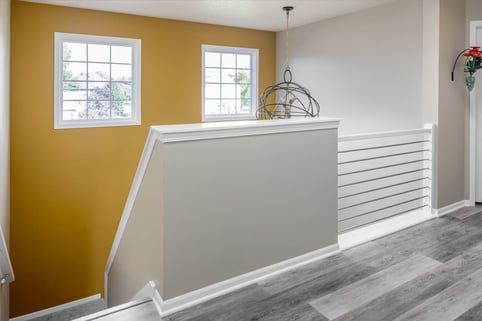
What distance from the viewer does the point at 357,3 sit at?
173 inches

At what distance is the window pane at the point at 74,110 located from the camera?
15.3 feet

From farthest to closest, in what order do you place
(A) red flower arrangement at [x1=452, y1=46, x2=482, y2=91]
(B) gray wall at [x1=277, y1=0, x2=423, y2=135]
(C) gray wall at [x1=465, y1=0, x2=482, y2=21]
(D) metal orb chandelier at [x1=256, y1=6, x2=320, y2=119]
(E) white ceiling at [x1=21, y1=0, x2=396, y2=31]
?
1. (E) white ceiling at [x1=21, y1=0, x2=396, y2=31]
2. (B) gray wall at [x1=277, y1=0, x2=423, y2=135]
3. (C) gray wall at [x1=465, y1=0, x2=482, y2=21]
4. (A) red flower arrangement at [x1=452, y1=46, x2=482, y2=91]
5. (D) metal orb chandelier at [x1=256, y1=6, x2=320, y2=119]

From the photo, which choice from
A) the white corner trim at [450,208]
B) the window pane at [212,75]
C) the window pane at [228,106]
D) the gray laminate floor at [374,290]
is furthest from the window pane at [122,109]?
the white corner trim at [450,208]

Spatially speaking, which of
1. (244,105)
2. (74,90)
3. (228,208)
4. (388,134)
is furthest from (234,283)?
(244,105)

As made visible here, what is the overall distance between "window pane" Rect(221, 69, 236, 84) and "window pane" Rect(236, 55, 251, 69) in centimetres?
15

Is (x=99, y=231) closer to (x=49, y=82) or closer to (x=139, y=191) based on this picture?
(x=49, y=82)

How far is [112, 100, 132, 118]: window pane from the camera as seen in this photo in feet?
16.4

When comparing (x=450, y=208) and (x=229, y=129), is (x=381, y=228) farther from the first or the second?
(x=229, y=129)

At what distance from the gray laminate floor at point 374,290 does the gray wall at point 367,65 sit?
1952mm

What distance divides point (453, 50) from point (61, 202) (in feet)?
15.8

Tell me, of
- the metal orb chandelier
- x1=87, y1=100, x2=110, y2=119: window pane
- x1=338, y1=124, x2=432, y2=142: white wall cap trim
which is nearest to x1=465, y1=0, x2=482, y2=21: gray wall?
x1=338, y1=124, x2=432, y2=142: white wall cap trim

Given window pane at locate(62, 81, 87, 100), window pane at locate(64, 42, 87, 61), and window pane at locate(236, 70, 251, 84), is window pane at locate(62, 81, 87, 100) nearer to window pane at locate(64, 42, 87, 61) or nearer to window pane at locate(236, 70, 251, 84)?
window pane at locate(64, 42, 87, 61)

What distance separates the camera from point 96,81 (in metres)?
4.88

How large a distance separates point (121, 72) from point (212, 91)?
55.5 inches
